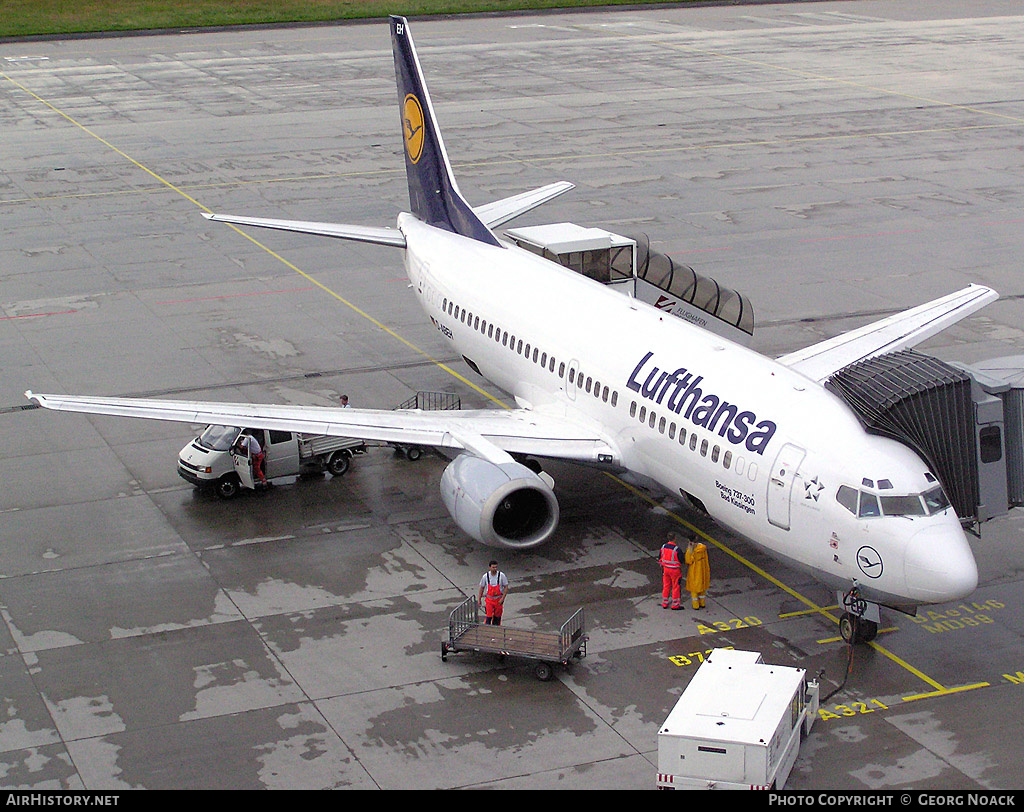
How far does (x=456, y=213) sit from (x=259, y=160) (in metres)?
33.3

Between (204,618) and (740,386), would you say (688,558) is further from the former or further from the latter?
(204,618)

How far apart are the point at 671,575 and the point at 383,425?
316 inches

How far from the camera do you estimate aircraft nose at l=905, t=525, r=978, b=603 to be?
24.1 metres

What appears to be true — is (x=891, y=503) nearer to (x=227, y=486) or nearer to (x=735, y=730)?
(x=735, y=730)

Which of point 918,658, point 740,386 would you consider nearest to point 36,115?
point 740,386

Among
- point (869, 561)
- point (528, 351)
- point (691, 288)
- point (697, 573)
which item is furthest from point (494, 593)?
point (691, 288)

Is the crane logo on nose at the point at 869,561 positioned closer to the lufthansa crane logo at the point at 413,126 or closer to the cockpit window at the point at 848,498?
the cockpit window at the point at 848,498

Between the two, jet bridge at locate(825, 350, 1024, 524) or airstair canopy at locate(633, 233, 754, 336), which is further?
airstair canopy at locate(633, 233, 754, 336)

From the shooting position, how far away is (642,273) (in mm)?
40875

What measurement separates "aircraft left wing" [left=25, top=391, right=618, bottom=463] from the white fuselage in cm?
66

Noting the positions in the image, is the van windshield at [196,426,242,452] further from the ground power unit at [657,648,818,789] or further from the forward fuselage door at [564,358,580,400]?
the ground power unit at [657,648,818,789]

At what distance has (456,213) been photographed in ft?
131

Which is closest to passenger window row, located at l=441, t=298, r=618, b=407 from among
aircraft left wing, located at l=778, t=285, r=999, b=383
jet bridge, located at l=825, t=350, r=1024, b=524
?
aircraft left wing, located at l=778, t=285, r=999, b=383

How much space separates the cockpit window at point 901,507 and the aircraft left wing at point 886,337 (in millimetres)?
8347
